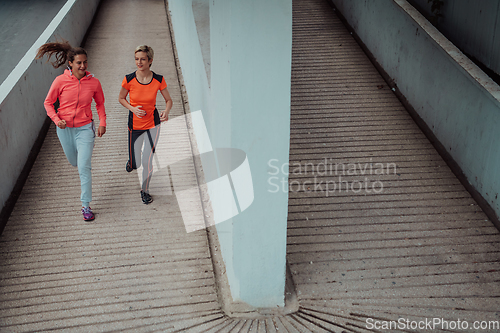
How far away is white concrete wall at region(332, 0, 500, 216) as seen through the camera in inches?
180

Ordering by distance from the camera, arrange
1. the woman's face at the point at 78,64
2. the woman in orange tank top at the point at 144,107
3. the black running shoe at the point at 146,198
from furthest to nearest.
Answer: the black running shoe at the point at 146,198 → the woman in orange tank top at the point at 144,107 → the woman's face at the point at 78,64

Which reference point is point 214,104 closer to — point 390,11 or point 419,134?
point 419,134

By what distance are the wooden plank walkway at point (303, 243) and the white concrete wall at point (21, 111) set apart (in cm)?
25

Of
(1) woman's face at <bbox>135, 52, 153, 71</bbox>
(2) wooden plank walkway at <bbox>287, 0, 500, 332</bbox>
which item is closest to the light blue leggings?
(1) woman's face at <bbox>135, 52, 153, 71</bbox>

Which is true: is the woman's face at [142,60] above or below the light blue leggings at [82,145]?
above

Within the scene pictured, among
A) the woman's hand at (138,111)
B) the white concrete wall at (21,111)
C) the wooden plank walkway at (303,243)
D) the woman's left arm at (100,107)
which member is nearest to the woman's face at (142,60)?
the woman's hand at (138,111)

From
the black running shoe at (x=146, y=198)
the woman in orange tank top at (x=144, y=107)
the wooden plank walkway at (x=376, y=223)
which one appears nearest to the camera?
the wooden plank walkway at (x=376, y=223)

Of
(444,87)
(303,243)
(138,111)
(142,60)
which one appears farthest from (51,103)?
(444,87)

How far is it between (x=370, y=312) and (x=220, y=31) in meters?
2.47

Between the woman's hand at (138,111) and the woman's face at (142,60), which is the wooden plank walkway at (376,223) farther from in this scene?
the woman's face at (142,60)

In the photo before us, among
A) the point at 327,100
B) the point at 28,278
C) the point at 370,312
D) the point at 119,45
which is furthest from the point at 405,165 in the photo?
the point at 119,45

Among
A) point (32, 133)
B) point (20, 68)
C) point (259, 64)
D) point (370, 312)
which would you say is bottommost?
point (370, 312)

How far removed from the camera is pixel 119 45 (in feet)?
29.3

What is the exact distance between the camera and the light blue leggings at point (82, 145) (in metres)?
4.27
